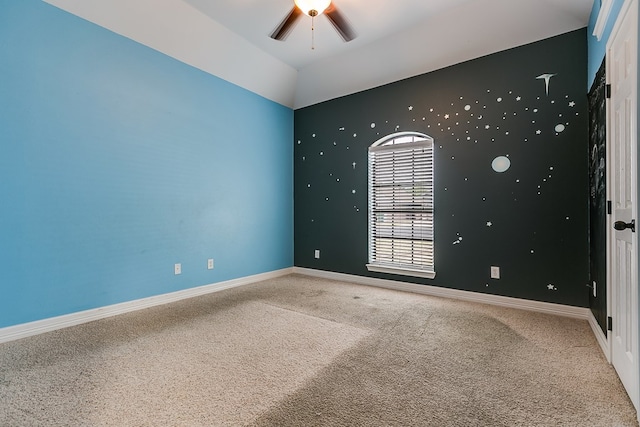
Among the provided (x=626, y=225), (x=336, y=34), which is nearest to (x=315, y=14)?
(x=336, y=34)

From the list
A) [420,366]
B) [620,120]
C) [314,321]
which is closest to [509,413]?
[420,366]

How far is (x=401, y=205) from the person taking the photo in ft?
13.0

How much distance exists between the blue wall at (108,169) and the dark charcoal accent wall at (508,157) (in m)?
1.81

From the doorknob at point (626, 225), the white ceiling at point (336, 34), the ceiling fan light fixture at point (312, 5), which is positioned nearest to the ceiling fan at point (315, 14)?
the ceiling fan light fixture at point (312, 5)

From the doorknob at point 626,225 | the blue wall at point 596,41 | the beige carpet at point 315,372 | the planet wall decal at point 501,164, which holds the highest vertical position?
the blue wall at point 596,41

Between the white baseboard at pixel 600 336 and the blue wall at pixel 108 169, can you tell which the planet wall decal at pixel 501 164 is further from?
the blue wall at pixel 108 169

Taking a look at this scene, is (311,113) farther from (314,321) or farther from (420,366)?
(420,366)

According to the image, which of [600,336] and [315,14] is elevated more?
[315,14]

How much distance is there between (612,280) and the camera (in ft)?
6.40

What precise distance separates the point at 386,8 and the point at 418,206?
222 cm

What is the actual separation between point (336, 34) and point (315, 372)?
11.4 ft

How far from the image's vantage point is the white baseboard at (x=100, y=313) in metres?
2.38

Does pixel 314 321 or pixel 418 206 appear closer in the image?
pixel 314 321

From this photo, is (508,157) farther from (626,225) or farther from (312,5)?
(312,5)
